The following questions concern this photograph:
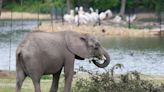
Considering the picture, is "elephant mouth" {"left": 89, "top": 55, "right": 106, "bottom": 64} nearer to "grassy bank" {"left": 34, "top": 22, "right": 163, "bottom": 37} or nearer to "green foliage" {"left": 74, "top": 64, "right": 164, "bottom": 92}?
"green foliage" {"left": 74, "top": 64, "right": 164, "bottom": 92}

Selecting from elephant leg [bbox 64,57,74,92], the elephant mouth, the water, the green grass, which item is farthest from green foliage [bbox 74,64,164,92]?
the water

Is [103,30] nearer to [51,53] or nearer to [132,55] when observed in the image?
[132,55]

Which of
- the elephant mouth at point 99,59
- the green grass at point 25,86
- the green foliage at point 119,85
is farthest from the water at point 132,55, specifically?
the elephant mouth at point 99,59

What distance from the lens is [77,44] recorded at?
46.2 ft

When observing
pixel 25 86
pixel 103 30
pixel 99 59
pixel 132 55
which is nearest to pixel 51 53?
pixel 99 59

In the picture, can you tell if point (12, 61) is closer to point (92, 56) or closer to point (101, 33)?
point (92, 56)

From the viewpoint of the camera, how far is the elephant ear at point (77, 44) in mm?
14008

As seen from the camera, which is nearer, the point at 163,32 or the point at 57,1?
the point at 163,32

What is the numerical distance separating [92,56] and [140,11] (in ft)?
246

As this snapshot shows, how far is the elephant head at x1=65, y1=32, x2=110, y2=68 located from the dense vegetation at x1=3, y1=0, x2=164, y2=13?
2672 inches

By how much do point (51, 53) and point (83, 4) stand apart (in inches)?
3078

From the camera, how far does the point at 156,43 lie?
47.3m

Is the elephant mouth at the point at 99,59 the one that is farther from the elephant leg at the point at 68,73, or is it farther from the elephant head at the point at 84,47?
the elephant leg at the point at 68,73

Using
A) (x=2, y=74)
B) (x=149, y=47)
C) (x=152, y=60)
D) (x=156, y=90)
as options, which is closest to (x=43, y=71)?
(x=156, y=90)
